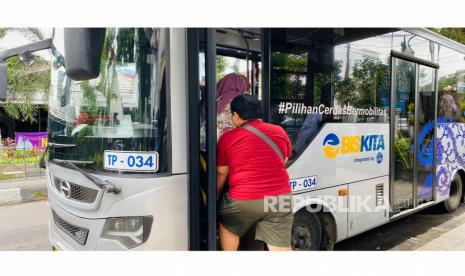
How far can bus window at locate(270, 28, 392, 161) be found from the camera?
120 inches

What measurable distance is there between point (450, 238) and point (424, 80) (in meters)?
2.16

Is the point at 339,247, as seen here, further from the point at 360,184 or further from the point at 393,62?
the point at 393,62

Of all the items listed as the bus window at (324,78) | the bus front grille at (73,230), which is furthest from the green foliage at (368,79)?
the bus front grille at (73,230)

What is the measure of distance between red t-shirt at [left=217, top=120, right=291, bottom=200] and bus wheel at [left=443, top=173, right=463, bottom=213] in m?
4.60

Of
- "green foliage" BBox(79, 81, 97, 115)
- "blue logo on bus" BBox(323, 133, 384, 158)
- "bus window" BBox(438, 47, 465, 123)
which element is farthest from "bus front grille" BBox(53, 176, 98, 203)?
"bus window" BBox(438, 47, 465, 123)

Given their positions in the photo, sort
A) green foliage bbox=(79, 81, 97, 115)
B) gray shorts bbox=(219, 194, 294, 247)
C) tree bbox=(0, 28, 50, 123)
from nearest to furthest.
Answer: green foliage bbox=(79, 81, 97, 115) < gray shorts bbox=(219, 194, 294, 247) < tree bbox=(0, 28, 50, 123)

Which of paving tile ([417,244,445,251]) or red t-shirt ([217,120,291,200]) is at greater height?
red t-shirt ([217,120,291,200])

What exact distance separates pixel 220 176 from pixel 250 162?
26 cm

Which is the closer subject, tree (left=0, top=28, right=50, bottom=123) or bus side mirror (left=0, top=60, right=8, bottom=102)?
bus side mirror (left=0, top=60, right=8, bottom=102)

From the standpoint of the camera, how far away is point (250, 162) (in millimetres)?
2580

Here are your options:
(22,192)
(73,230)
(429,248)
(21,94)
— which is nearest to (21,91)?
(21,94)

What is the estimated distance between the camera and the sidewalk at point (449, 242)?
13.9 ft

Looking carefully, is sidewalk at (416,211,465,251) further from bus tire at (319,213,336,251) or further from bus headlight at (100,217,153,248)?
bus headlight at (100,217,153,248)

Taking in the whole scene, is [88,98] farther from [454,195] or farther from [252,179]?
[454,195]
